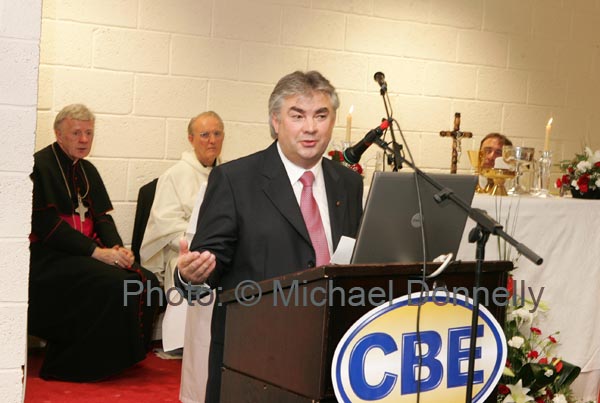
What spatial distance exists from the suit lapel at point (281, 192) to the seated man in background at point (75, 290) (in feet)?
7.28

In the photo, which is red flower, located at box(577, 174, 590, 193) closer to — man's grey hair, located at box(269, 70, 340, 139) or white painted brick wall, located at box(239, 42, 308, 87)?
man's grey hair, located at box(269, 70, 340, 139)

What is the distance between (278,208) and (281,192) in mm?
50

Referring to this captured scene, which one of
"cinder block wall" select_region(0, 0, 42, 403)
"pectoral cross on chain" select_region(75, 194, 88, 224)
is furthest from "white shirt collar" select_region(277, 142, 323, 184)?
"pectoral cross on chain" select_region(75, 194, 88, 224)

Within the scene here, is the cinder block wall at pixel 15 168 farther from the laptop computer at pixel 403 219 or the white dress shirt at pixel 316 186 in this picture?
the laptop computer at pixel 403 219

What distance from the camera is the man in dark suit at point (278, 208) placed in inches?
99.1

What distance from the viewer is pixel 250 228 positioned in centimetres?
253

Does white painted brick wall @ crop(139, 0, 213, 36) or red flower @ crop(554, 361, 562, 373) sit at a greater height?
white painted brick wall @ crop(139, 0, 213, 36)

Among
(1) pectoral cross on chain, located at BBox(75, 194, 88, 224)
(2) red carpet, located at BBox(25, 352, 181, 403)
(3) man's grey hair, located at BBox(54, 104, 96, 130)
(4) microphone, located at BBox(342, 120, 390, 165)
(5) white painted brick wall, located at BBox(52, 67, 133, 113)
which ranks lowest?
(2) red carpet, located at BBox(25, 352, 181, 403)

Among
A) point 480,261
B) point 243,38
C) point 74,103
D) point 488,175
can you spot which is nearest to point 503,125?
point 243,38

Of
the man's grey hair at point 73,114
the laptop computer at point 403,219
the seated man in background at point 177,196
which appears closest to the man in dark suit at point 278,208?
the laptop computer at point 403,219

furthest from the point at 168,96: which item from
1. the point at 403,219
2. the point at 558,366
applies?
the point at 403,219

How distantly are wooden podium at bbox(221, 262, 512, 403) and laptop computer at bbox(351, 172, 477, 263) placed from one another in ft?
0.50

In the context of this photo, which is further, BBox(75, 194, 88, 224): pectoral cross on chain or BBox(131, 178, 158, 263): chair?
BBox(131, 178, 158, 263): chair

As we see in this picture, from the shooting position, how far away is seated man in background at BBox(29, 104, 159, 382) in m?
4.54
